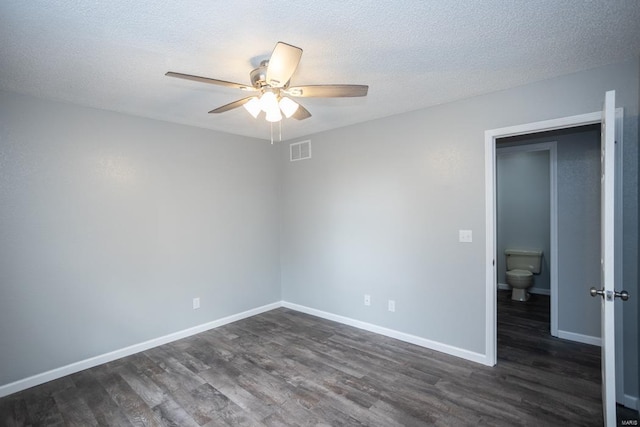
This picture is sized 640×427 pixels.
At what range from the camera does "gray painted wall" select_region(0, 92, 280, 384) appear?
8.73 feet

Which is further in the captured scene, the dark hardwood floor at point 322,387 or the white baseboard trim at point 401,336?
the white baseboard trim at point 401,336

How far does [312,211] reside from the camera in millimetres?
4320

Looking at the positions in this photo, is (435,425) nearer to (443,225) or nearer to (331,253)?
(443,225)

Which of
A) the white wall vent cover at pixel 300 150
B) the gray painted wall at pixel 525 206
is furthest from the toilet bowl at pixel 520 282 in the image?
the white wall vent cover at pixel 300 150

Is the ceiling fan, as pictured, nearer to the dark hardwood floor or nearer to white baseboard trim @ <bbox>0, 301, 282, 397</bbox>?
the dark hardwood floor

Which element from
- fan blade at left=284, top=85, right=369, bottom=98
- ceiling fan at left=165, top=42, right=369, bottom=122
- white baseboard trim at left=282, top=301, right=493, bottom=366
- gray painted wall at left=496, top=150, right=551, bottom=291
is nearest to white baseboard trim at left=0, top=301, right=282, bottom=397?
white baseboard trim at left=282, top=301, right=493, bottom=366

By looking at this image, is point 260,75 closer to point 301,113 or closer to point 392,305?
point 301,113

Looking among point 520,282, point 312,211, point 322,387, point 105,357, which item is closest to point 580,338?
point 520,282

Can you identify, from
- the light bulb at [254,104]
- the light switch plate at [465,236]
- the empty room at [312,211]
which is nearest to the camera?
the empty room at [312,211]

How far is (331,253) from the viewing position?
4.13m

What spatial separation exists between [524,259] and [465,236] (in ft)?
9.87

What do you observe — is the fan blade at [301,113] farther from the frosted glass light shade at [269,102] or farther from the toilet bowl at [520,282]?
the toilet bowl at [520,282]

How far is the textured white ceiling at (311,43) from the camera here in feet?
5.33

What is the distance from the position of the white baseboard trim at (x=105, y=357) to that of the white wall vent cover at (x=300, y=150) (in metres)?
2.18
